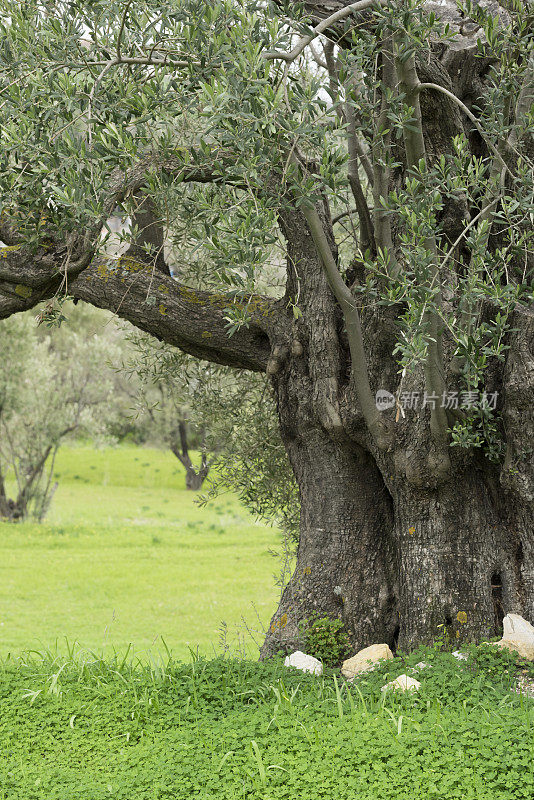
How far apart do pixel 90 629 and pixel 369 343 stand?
898 centimetres

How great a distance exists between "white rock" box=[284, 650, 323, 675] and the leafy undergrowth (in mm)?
111

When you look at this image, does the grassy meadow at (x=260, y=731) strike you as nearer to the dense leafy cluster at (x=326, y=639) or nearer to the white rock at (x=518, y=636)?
the white rock at (x=518, y=636)

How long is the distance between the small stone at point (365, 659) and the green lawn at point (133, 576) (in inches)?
65.3

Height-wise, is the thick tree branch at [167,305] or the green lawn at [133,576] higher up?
the thick tree branch at [167,305]

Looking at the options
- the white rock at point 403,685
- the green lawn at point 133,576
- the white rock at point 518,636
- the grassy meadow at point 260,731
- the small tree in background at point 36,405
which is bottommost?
the green lawn at point 133,576

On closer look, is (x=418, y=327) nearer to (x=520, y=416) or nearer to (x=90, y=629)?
(x=520, y=416)

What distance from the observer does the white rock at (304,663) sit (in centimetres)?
643

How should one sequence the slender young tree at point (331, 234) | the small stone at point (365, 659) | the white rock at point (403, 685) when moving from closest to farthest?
the slender young tree at point (331, 234)
the white rock at point (403, 685)
the small stone at point (365, 659)

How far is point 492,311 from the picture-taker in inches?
261

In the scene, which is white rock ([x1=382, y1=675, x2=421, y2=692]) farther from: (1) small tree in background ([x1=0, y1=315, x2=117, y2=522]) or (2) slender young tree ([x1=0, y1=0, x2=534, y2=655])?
(1) small tree in background ([x1=0, y1=315, x2=117, y2=522])

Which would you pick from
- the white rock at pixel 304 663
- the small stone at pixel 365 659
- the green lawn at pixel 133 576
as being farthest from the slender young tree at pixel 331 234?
the green lawn at pixel 133 576

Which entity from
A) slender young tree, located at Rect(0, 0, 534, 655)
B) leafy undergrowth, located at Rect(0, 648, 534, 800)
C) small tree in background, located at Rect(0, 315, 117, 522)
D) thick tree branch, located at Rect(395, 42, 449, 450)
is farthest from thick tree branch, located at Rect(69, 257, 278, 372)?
small tree in background, located at Rect(0, 315, 117, 522)

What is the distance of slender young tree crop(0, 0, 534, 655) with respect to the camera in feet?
15.4

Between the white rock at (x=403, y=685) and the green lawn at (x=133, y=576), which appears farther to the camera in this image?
the green lawn at (x=133, y=576)
